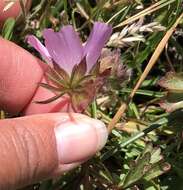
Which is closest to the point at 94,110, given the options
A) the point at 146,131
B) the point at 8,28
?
the point at 146,131

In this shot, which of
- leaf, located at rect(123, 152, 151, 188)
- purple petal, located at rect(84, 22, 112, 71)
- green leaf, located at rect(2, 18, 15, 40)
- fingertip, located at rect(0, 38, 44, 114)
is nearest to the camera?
purple petal, located at rect(84, 22, 112, 71)

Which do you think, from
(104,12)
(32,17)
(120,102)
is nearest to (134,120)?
(120,102)

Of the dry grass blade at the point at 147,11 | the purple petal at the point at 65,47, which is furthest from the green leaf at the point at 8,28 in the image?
the purple petal at the point at 65,47

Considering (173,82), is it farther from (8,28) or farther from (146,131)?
(8,28)

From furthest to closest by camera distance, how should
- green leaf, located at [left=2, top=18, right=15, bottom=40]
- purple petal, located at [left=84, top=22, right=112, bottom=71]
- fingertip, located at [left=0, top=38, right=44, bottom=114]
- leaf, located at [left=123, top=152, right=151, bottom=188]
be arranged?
green leaf, located at [left=2, top=18, right=15, bottom=40] < fingertip, located at [left=0, top=38, right=44, bottom=114] < leaf, located at [left=123, top=152, right=151, bottom=188] < purple petal, located at [left=84, top=22, right=112, bottom=71]

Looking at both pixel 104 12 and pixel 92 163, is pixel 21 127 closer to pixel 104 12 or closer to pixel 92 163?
pixel 92 163

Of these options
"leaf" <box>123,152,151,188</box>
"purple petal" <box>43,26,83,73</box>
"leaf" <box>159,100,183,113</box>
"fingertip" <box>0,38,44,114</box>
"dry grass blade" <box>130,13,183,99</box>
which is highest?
"purple petal" <box>43,26,83,73</box>

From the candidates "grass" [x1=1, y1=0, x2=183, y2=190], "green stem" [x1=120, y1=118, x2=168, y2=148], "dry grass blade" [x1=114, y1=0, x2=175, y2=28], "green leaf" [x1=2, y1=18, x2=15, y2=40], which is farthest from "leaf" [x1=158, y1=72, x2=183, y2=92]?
"green leaf" [x1=2, y1=18, x2=15, y2=40]

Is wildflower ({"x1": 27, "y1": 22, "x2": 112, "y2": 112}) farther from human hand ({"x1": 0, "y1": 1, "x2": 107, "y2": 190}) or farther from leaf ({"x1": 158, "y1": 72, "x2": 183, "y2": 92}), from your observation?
leaf ({"x1": 158, "y1": 72, "x2": 183, "y2": 92})
